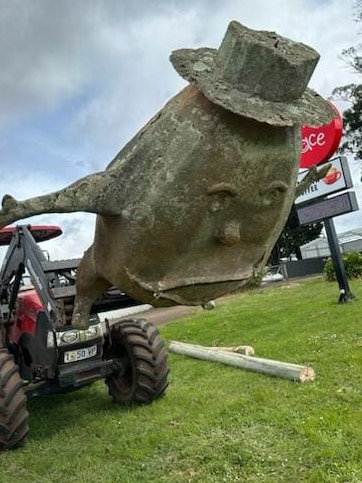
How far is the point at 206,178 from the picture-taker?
143 cm

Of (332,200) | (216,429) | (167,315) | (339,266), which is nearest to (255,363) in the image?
(216,429)

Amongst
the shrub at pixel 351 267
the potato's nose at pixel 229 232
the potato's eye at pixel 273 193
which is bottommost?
the shrub at pixel 351 267

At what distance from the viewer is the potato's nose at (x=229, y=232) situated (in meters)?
1.51

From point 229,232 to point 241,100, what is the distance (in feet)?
1.12

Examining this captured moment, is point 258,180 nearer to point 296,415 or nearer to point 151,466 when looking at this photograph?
point 151,466

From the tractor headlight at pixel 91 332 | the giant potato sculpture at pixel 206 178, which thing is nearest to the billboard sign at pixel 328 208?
the tractor headlight at pixel 91 332

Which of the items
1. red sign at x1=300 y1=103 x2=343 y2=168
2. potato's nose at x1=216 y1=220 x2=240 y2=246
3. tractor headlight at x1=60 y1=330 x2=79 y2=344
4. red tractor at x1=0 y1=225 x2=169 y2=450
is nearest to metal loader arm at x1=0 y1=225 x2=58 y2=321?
red tractor at x1=0 y1=225 x2=169 y2=450

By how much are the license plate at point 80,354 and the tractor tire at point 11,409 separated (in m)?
0.49

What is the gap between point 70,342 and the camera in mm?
5594

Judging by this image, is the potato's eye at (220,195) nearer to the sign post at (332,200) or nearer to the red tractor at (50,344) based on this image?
the red tractor at (50,344)

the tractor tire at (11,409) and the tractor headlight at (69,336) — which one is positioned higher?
the tractor headlight at (69,336)

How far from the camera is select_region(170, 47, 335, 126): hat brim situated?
1355 mm

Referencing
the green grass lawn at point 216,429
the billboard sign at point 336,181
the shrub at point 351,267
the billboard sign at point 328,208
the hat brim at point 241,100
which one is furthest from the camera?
the shrub at point 351,267

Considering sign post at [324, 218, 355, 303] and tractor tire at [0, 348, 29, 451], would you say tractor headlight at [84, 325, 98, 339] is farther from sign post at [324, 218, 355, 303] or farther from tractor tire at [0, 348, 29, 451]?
sign post at [324, 218, 355, 303]
